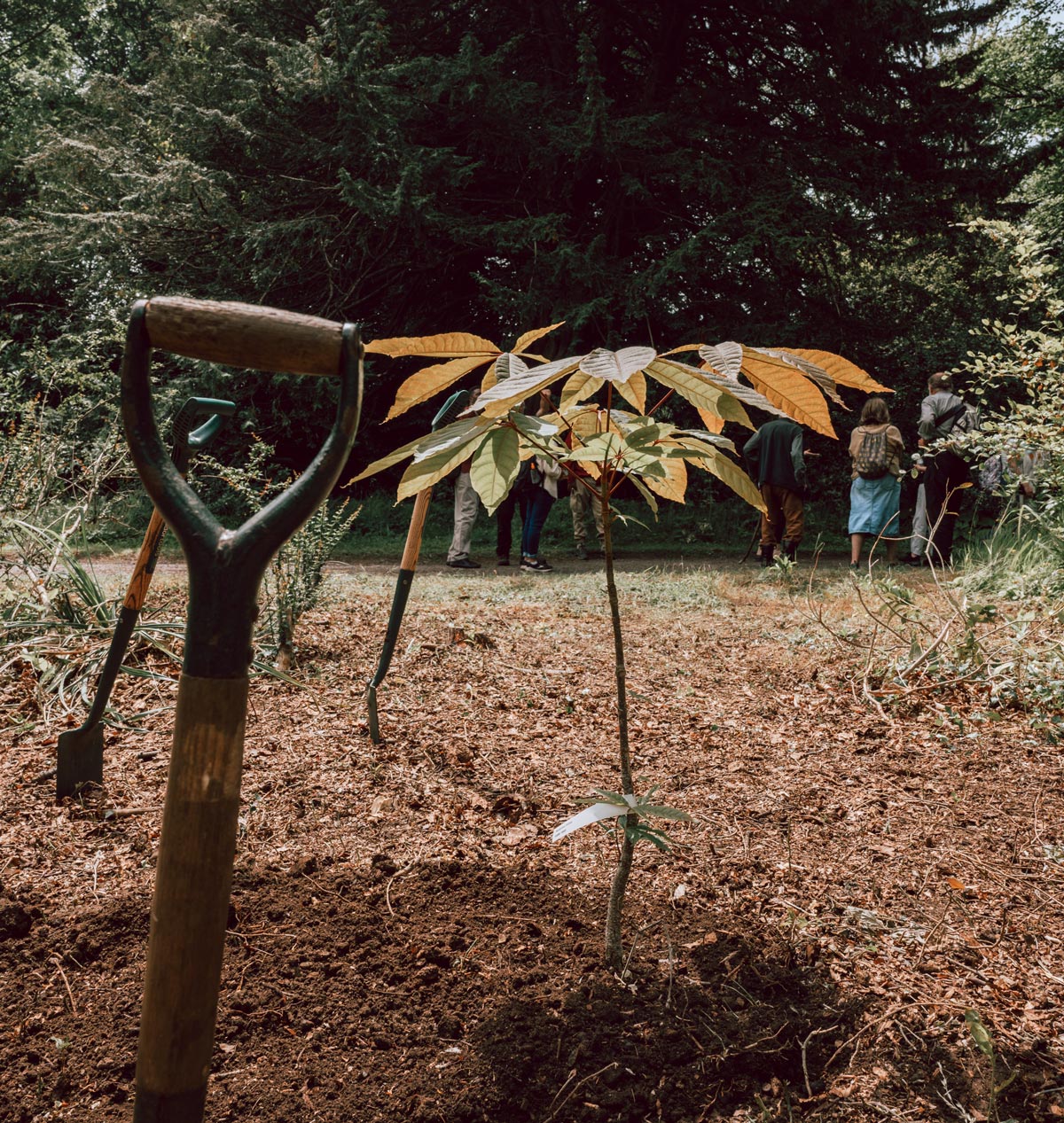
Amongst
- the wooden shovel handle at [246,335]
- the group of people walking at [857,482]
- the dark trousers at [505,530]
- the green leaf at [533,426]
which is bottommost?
the dark trousers at [505,530]

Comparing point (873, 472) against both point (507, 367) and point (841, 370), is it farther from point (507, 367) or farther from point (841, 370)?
point (507, 367)

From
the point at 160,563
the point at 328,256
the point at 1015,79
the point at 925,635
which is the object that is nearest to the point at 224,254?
the point at 328,256

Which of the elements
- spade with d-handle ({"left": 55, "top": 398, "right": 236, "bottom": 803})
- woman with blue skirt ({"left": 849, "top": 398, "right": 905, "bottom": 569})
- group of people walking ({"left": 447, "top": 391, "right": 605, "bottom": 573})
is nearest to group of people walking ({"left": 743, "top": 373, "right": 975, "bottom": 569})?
woman with blue skirt ({"left": 849, "top": 398, "right": 905, "bottom": 569})

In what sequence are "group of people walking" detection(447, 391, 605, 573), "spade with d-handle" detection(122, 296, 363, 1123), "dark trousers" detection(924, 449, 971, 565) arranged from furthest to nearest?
"group of people walking" detection(447, 391, 605, 573) < "dark trousers" detection(924, 449, 971, 565) < "spade with d-handle" detection(122, 296, 363, 1123)

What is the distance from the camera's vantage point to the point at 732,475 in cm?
159

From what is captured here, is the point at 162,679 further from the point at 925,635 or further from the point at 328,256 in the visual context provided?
the point at 328,256

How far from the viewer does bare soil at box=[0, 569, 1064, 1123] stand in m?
1.54

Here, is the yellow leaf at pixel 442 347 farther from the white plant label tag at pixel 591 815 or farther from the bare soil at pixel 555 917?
the bare soil at pixel 555 917

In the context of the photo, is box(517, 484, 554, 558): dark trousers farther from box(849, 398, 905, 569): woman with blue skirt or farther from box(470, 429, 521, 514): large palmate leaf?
box(470, 429, 521, 514): large palmate leaf

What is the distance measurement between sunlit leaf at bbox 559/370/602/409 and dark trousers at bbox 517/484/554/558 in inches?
311

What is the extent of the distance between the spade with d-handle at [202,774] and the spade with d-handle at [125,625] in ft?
4.98

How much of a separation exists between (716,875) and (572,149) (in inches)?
456

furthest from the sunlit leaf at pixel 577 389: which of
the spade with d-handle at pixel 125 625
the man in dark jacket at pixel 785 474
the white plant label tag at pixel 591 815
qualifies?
the man in dark jacket at pixel 785 474

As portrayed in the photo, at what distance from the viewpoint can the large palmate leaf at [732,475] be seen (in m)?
1.56
